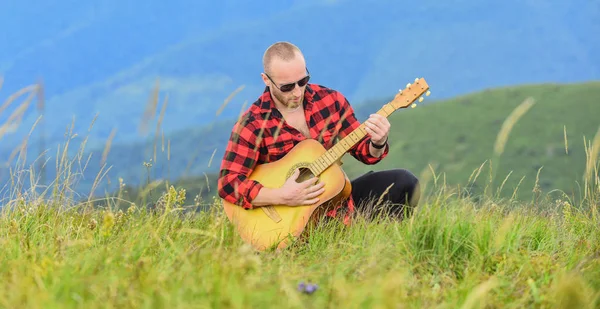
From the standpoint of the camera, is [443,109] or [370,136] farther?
[443,109]

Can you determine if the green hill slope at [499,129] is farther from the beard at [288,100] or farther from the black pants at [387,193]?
the beard at [288,100]

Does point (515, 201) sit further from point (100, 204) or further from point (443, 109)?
point (443, 109)

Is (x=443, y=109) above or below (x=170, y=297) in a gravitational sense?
below

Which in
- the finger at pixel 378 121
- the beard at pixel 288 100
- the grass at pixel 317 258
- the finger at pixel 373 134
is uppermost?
the beard at pixel 288 100

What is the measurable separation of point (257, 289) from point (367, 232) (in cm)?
175

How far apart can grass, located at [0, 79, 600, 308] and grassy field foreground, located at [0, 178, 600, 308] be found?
0.03ft

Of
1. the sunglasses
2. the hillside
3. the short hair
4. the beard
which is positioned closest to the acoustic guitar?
the beard

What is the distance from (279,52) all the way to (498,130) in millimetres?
45595

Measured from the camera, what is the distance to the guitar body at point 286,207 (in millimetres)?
4879

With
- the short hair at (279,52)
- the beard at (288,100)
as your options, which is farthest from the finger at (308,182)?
the short hair at (279,52)

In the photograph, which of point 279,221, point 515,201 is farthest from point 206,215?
point 515,201

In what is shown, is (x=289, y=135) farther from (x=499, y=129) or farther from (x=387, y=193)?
(x=499, y=129)

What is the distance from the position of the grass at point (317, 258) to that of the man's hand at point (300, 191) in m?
0.24

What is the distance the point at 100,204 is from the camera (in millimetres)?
5832
